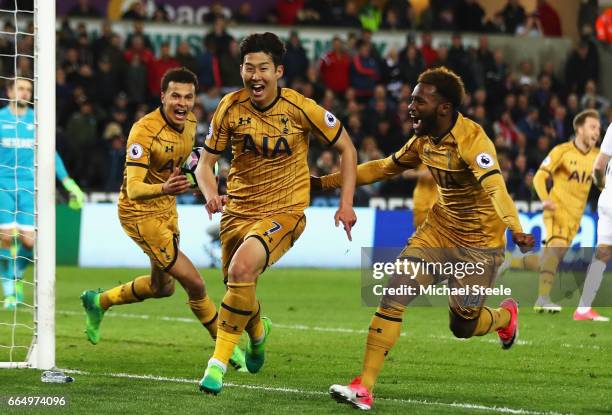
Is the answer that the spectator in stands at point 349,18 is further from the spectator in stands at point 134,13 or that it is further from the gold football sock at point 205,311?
the gold football sock at point 205,311

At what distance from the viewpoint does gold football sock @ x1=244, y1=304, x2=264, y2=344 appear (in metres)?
8.34

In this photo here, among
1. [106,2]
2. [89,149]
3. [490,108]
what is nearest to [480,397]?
[89,149]

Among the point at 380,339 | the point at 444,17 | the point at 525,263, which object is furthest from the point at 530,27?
the point at 380,339

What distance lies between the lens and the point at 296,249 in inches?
776

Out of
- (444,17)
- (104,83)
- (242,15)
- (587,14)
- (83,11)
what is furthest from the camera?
(587,14)

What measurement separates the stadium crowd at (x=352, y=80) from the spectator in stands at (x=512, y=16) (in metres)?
0.02

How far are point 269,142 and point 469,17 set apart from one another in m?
18.8

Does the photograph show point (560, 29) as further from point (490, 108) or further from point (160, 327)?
point (160, 327)

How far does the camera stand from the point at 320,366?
9.16 metres

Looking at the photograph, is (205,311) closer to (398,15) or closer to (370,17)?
(370,17)

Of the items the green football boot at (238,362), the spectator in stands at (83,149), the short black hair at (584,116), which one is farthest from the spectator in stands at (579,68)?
the green football boot at (238,362)

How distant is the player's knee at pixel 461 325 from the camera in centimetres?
818

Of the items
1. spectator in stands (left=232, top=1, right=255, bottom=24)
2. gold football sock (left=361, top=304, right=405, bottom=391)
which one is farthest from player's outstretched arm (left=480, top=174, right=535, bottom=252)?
spectator in stands (left=232, top=1, right=255, bottom=24)

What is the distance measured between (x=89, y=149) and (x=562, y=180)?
889 cm
